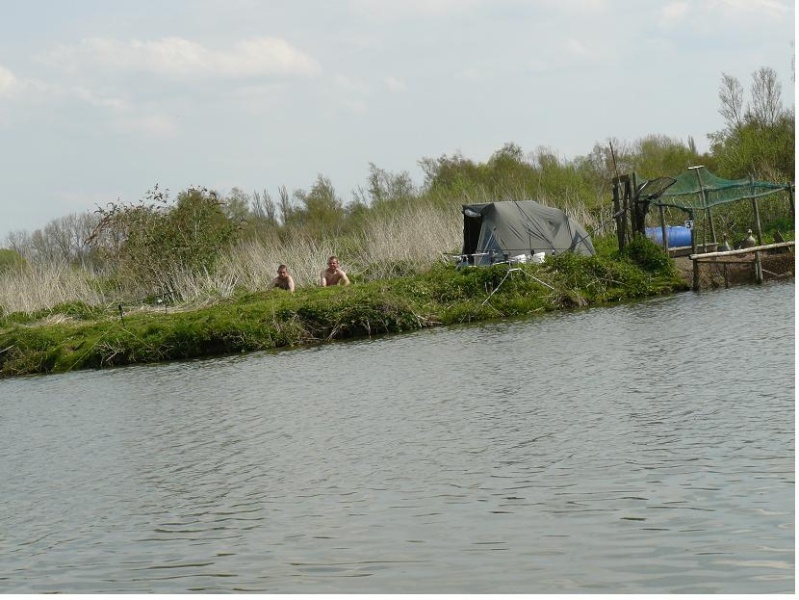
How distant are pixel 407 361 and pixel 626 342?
335cm

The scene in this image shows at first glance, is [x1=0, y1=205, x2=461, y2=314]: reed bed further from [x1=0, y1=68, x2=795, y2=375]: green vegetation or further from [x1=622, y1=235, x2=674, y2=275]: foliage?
[x1=622, y1=235, x2=674, y2=275]: foliage

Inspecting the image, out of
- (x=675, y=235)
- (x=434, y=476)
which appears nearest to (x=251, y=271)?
(x=675, y=235)

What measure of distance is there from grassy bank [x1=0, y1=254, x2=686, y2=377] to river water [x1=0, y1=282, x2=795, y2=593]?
179 inches

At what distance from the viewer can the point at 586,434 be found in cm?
1084

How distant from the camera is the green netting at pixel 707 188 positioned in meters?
27.7

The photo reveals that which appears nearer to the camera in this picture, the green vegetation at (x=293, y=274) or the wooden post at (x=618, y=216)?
the green vegetation at (x=293, y=274)

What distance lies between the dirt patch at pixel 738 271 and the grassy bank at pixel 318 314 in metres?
0.55

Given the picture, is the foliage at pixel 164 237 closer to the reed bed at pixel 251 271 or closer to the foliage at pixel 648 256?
the reed bed at pixel 251 271

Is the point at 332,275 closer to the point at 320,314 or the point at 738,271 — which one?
the point at 320,314

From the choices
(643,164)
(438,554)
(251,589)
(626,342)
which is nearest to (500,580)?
(438,554)

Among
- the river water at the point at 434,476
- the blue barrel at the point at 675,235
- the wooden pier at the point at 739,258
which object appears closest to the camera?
the river water at the point at 434,476

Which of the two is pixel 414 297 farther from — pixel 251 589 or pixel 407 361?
pixel 251 589

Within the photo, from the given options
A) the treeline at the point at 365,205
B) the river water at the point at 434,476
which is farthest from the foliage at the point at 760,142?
the river water at the point at 434,476

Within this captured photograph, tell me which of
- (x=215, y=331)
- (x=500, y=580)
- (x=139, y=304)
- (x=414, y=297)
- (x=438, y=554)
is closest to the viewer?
(x=500, y=580)
